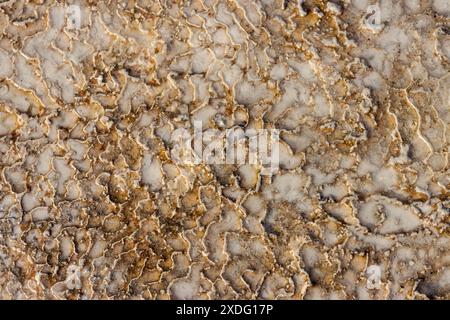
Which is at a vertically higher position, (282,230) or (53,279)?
(282,230)

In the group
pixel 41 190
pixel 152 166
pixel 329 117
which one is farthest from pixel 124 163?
pixel 329 117

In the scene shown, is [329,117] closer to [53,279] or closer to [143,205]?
[143,205]

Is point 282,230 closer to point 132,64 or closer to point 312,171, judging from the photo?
point 312,171

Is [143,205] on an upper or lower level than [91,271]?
upper

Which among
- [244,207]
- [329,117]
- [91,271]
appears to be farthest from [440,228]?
[91,271]
